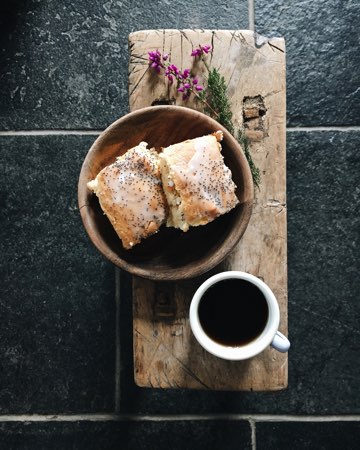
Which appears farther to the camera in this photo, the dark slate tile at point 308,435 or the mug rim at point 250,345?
the dark slate tile at point 308,435

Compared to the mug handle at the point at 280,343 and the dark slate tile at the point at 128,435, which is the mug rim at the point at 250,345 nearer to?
the mug handle at the point at 280,343

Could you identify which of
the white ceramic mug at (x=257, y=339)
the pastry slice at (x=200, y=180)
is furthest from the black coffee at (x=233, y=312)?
the pastry slice at (x=200, y=180)

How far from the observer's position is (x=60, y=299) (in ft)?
4.38

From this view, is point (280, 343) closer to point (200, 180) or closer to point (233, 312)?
point (233, 312)

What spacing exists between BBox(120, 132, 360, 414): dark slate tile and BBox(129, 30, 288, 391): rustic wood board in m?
0.31

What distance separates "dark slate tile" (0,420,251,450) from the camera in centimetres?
132

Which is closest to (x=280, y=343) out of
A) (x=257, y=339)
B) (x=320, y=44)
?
(x=257, y=339)

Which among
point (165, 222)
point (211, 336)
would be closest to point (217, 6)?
point (165, 222)

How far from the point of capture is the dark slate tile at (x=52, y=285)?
133cm

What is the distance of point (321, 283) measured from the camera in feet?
4.31

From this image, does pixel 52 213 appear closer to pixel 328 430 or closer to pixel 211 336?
pixel 211 336

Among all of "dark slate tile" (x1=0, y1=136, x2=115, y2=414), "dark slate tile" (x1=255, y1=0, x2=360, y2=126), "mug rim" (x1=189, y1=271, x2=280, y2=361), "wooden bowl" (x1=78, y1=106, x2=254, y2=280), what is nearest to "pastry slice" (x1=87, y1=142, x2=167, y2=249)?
"wooden bowl" (x1=78, y1=106, x2=254, y2=280)

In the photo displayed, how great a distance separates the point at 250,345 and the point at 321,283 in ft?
1.48

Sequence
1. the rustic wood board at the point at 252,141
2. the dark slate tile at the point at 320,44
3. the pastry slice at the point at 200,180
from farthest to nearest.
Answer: the dark slate tile at the point at 320,44 → the rustic wood board at the point at 252,141 → the pastry slice at the point at 200,180
